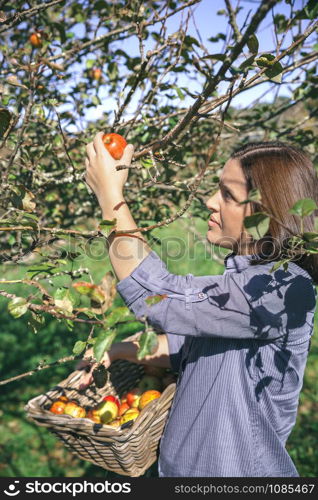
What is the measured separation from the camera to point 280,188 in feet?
Answer: 4.42

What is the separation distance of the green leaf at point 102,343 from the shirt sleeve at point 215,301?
12.9 inches

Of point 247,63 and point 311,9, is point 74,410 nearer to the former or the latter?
point 247,63

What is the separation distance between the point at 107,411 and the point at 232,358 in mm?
732

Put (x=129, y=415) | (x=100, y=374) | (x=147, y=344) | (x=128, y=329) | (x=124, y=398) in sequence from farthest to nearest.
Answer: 1. (x=128, y=329)
2. (x=124, y=398)
3. (x=129, y=415)
4. (x=100, y=374)
5. (x=147, y=344)

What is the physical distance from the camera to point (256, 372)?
1.38 metres

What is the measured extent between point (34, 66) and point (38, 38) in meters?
0.67

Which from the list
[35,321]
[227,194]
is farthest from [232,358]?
[35,321]

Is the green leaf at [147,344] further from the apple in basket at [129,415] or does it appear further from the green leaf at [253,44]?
the apple in basket at [129,415]

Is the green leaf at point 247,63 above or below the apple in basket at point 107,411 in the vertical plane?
above

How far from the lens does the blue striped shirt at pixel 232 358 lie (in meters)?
1.22

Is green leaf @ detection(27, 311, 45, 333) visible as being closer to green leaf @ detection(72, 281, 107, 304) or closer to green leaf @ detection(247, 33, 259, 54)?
green leaf @ detection(72, 281, 107, 304)

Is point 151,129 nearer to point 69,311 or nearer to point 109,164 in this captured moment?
point 109,164

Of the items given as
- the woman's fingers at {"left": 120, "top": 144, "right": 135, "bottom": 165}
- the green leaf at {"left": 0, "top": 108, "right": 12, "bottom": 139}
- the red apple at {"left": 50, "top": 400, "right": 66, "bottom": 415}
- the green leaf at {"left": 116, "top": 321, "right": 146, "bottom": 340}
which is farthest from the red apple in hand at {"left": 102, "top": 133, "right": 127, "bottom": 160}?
the green leaf at {"left": 116, "top": 321, "right": 146, "bottom": 340}

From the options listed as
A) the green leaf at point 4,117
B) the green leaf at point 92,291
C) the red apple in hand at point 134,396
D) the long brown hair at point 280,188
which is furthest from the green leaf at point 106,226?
the red apple in hand at point 134,396
